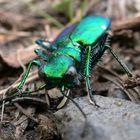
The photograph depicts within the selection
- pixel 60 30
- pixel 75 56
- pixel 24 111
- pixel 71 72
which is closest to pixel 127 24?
pixel 60 30

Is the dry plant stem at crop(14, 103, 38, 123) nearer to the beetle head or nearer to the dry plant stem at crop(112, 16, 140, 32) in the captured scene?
the beetle head

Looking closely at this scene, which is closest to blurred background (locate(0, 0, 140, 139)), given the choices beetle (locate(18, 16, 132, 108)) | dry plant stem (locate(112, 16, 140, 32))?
dry plant stem (locate(112, 16, 140, 32))

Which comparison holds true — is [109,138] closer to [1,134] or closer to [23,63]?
[1,134]

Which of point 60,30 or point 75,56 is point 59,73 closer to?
point 75,56

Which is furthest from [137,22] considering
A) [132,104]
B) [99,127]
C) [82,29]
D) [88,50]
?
[99,127]

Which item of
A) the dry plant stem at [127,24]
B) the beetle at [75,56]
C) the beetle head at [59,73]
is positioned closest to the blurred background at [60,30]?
the dry plant stem at [127,24]

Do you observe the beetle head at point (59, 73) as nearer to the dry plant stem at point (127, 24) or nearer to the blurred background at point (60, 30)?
the blurred background at point (60, 30)
